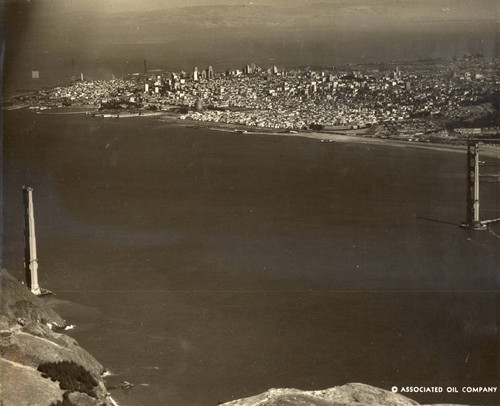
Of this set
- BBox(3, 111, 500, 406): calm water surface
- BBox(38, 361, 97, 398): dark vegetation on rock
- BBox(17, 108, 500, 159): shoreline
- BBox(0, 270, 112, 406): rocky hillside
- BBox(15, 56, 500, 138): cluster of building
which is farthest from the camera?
BBox(17, 108, 500, 159): shoreline

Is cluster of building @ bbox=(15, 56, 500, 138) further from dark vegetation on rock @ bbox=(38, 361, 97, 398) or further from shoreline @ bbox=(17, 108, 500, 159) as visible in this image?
dark vegetation on rock @ bbox=(38, 361, 97, 398)

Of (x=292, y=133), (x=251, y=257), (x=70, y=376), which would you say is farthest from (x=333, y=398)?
(x=292, y=133)

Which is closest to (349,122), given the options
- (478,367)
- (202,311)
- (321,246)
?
(321,246)

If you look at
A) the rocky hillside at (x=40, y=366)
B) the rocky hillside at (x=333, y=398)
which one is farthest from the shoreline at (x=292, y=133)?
the rocky hillside at (x=333, y=398)

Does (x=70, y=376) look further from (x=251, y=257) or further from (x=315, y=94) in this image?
(x=315, y=94)

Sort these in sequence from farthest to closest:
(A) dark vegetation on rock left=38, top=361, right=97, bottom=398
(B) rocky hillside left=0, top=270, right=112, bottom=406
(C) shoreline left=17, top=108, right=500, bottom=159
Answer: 1. (C) shoreline left=17, top=108, right=500, bottom=159
2. (A) dark vegetation on rock left=38, top=361, right=97, bottom=398
3. (B) rocky hillside left=0, top=270, right=112, bottom=406

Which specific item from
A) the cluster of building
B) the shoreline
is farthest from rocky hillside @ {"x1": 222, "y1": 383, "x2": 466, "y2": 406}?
the shoreline

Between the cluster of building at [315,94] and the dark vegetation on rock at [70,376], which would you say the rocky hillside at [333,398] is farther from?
the cluster of building at [315,94]

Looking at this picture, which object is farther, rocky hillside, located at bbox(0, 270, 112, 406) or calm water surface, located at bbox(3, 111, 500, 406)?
calm water surface, located at bbox(3, 111, 500, 406)
